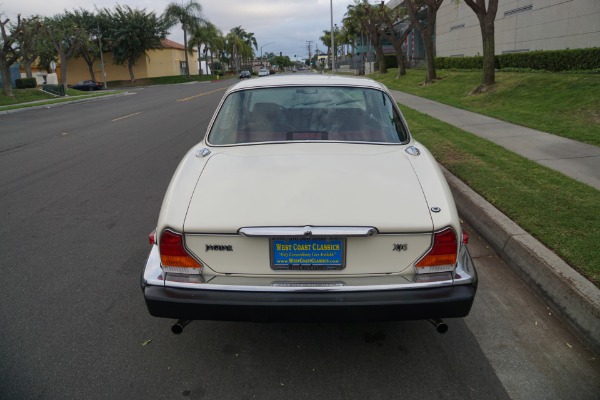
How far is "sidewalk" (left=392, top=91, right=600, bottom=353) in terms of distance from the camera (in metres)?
3.15

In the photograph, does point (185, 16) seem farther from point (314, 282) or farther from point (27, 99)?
point (314, 282)

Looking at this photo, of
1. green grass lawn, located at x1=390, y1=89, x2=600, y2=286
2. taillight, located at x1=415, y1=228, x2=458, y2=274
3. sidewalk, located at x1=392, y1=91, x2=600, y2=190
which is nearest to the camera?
taillight, located at x1=415, y1=228, x2=458, y2=274

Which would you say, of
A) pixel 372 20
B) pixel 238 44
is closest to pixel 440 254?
pixel 372 20

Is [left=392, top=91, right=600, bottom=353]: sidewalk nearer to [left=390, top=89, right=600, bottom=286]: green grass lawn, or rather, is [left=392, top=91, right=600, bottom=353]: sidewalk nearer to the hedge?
[left=390, top=89, right=600, bottom=286]: green grass lawn

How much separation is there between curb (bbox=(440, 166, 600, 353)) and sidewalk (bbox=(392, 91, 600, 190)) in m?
1.81

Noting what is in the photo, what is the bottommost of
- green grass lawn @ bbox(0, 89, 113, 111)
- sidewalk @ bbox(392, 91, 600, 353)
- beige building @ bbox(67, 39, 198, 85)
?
sidewalk @ bbox(392, 91, 600, 353)

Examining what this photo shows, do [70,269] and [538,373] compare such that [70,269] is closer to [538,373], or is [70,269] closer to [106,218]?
[106,218]

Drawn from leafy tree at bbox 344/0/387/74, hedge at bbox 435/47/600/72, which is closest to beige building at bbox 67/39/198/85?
leafy tree at bbox 344/0/387/74

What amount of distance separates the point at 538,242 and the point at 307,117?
2.31 m

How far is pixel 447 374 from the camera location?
106 inches

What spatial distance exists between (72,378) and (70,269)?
5.57 ft

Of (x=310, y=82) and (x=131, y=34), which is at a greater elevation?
(x=131, y=34)

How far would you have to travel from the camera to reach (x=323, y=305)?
2432 mm

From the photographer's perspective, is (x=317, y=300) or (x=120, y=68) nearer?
(x=317, y=300)
